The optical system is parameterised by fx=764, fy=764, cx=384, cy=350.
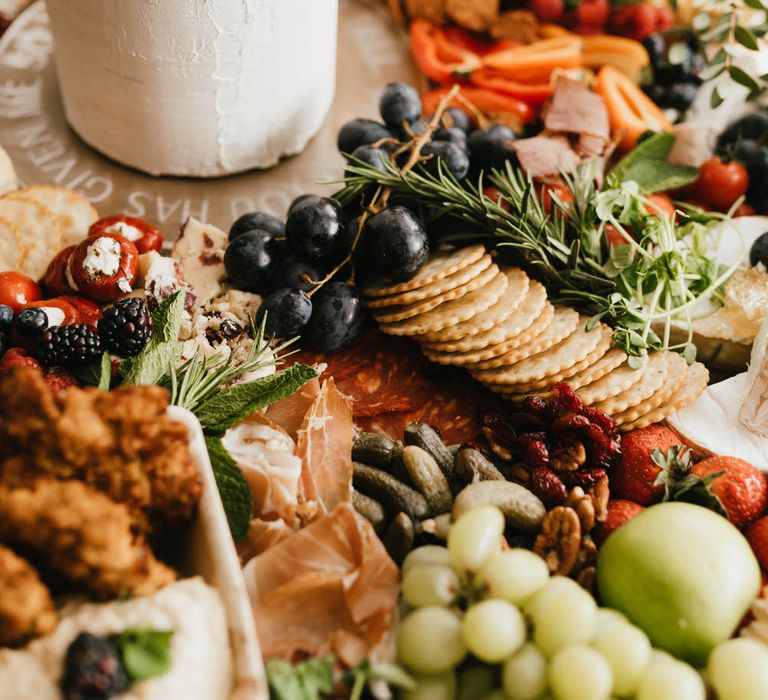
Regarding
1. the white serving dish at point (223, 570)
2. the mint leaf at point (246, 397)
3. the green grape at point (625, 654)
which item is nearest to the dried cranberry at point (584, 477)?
the green grape at point (625, 654)

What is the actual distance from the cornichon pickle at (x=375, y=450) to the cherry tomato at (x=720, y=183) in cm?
110

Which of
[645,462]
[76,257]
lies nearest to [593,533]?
[645,462]

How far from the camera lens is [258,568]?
1.05 metres

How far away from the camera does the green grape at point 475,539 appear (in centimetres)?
95

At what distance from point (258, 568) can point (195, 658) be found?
0.26 meters

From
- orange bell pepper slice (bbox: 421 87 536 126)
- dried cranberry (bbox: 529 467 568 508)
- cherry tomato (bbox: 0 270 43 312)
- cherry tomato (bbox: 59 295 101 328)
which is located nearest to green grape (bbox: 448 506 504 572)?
dried cranberry (bbox: 529 467 568 508)

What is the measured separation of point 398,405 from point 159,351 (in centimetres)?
44

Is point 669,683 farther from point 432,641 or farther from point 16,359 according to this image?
point 16,359

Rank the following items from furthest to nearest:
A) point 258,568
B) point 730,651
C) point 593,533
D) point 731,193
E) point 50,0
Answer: point 731,193
point 50,0
point 593,533
point 258,568
point 730,651

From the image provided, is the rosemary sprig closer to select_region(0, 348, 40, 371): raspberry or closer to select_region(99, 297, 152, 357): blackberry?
select_region(99, 297, 152, 357): blackberry

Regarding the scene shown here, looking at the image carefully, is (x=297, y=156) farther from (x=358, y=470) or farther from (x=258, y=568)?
(x=258, y=568)

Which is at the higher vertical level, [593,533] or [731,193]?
[731,193]

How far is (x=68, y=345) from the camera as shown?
3.94 ft

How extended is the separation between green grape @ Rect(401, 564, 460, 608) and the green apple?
0.22m
